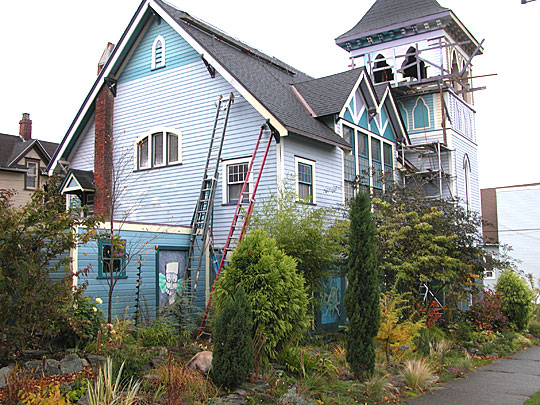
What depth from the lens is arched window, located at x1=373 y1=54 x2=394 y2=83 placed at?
92.4ft

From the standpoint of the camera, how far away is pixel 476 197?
1134 inches

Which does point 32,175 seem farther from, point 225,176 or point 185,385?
point 185,385

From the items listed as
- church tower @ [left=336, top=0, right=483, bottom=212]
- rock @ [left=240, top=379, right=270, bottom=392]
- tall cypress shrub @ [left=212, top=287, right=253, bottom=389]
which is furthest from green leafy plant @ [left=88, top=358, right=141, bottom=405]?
church tower @ [left=336, top=0, right=483, bottom=212]

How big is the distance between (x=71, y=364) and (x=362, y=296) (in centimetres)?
554

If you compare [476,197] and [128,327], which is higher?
[476,197]

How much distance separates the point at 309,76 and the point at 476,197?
36.6 ft

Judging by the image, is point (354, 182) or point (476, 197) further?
point (476, 197)

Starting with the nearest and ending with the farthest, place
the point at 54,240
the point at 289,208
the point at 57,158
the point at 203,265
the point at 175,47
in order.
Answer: the point at 54,240 < the point at 289,208 < the point at 203,265 < the point at 175,47 < the point at 57,158

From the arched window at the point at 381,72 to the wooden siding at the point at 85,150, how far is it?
14818 mm

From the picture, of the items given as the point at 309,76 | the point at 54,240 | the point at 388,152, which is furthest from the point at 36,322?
the point at 309,76

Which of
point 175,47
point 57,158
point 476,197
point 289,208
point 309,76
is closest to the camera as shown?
point 289,208

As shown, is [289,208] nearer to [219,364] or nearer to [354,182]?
[354,182]

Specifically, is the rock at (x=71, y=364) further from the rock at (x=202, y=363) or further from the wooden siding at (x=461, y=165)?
the wooden siding at (x=461, y=165)

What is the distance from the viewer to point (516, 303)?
780 inches
